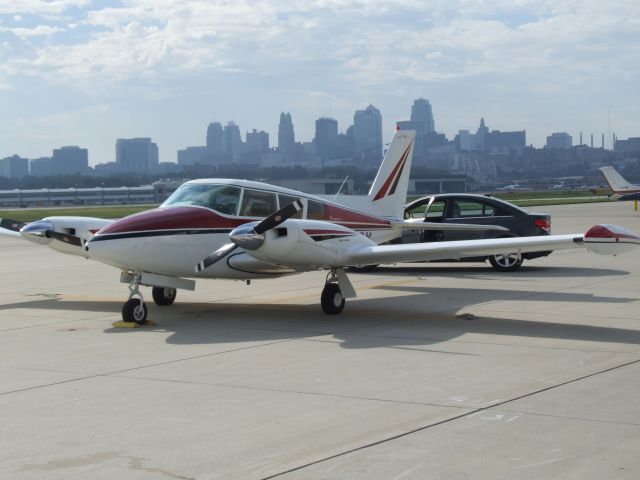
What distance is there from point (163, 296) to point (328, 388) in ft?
27.0

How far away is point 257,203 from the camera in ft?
52.9

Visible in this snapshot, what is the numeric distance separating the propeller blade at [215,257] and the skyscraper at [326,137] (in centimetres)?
13011

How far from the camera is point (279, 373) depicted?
10.4m

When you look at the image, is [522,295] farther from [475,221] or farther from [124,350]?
[124,350]

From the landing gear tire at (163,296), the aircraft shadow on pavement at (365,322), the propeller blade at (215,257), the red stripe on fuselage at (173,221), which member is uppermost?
the red stripe on fuselage at (173,221)

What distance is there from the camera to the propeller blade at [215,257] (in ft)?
48.3

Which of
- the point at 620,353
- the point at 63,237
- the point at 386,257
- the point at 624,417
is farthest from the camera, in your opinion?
the point at 63,237

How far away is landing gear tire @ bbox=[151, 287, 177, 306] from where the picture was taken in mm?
17000


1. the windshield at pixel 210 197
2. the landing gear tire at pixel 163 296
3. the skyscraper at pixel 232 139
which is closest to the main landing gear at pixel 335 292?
the windshield at pixel 210 197

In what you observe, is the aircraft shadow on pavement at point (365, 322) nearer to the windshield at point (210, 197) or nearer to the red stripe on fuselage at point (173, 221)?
the red stripe on fuselage at point (173, 221)

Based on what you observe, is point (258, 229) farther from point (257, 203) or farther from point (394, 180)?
point (394, 180)

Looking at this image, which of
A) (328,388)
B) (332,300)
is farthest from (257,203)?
(328,388)

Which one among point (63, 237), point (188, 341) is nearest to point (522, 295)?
point (188, 341)

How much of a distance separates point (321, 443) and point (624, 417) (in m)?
2.78
